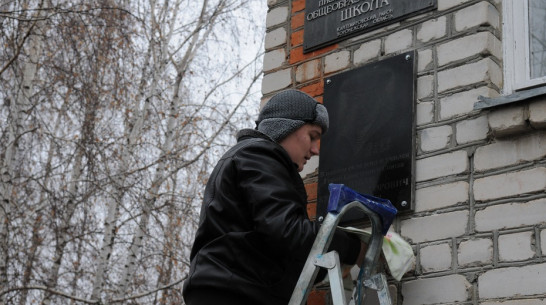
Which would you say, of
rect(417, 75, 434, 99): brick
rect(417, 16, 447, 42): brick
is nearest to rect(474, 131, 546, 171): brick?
rect(417, 75, 434, 99): brick

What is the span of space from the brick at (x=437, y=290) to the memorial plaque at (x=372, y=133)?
0.35 metres

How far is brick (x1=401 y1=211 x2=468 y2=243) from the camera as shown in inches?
137

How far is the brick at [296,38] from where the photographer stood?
14.8 feet

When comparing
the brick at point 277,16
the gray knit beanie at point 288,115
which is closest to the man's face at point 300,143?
the gray knit beanie at point 288,115

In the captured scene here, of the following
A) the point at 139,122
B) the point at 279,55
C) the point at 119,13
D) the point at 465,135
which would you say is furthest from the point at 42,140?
the point at 465,135

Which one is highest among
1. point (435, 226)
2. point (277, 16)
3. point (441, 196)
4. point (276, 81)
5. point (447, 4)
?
point (277, 16)

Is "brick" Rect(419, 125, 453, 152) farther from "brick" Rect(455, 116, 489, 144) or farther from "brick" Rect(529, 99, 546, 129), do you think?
"brick" Rect(529, 99, 546, 129)

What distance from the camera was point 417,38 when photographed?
3945 millimetres

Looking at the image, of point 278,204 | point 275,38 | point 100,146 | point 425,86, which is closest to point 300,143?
point 278,204

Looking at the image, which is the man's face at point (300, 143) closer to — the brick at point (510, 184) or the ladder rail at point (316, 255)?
the ladder rail at point (316, 255)

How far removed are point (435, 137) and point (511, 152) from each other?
0.39m

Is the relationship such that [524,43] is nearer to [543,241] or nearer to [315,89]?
[543,241]

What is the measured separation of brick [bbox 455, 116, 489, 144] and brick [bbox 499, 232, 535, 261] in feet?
1.56

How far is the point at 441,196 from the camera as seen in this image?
11.7ft
